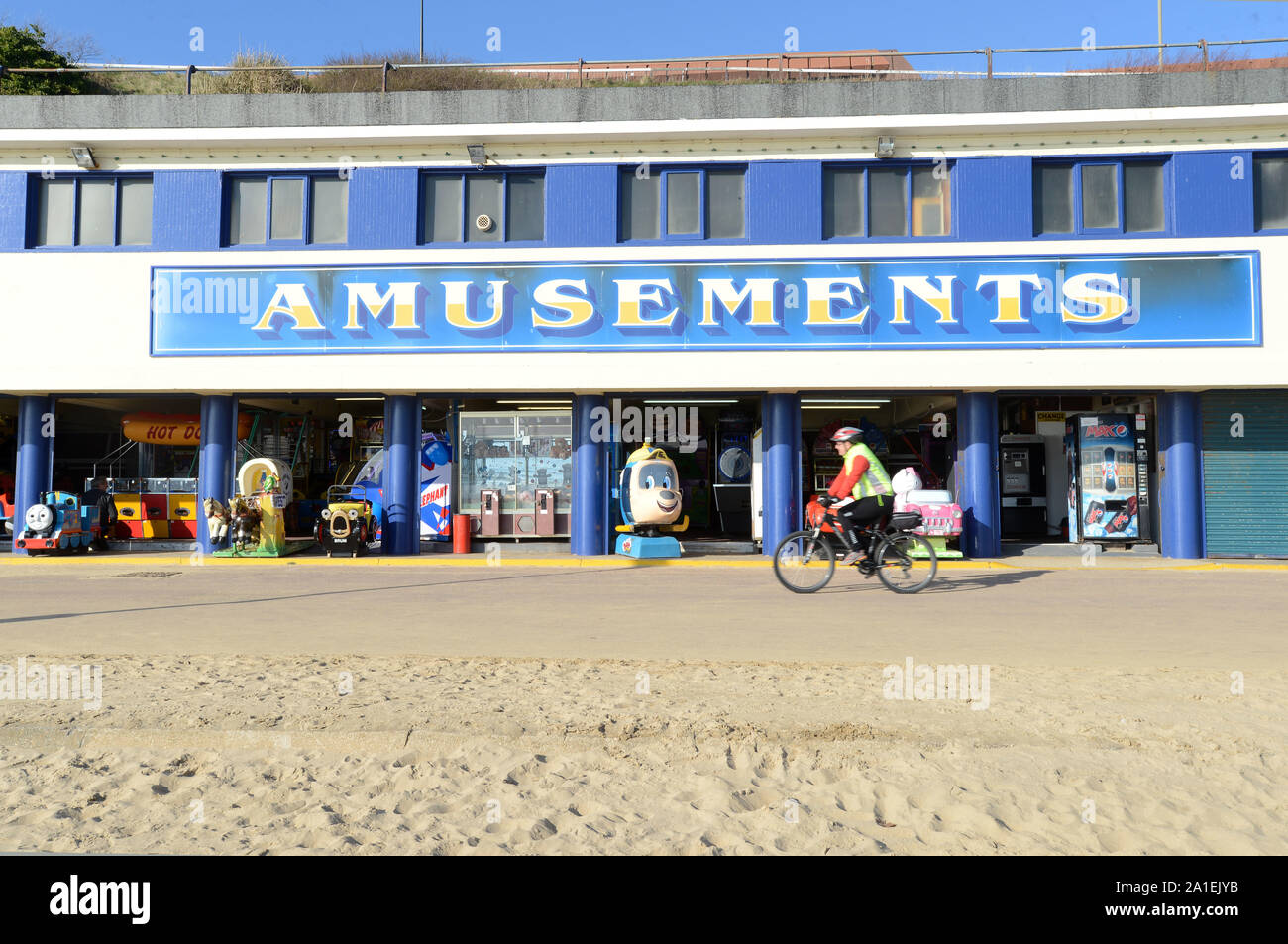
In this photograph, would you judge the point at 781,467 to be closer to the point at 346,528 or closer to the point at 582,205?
the point at 582,205

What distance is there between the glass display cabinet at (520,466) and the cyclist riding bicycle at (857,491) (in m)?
7.79

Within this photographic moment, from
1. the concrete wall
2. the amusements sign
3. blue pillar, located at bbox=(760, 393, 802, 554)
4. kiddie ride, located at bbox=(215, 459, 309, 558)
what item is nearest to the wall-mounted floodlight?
the concrete wall

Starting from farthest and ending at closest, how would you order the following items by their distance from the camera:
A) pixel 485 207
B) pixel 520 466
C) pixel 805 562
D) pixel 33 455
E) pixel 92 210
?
pixel 520 466, pixel 92 210, pixel 33 455, pixel 485 207, pixel 805 562

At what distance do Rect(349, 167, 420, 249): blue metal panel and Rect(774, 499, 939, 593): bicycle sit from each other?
10330mm

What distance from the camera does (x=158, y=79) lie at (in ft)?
136

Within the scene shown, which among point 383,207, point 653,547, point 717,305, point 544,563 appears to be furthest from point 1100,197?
point 383,207

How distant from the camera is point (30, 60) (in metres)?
32.7

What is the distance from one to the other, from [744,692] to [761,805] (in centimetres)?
201

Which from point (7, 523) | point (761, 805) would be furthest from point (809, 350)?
point (7, 523)

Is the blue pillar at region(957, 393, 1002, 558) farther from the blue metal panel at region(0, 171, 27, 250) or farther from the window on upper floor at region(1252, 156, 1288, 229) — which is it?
the blue metal panel at region(0, 171, 27, 250)

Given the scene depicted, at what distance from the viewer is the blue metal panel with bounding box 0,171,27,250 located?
1700 centimetres

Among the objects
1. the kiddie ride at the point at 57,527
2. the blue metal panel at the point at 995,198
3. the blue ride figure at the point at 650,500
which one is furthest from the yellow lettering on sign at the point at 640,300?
the kiddie ride at the point at 57,527

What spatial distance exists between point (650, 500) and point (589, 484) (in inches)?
72.5
